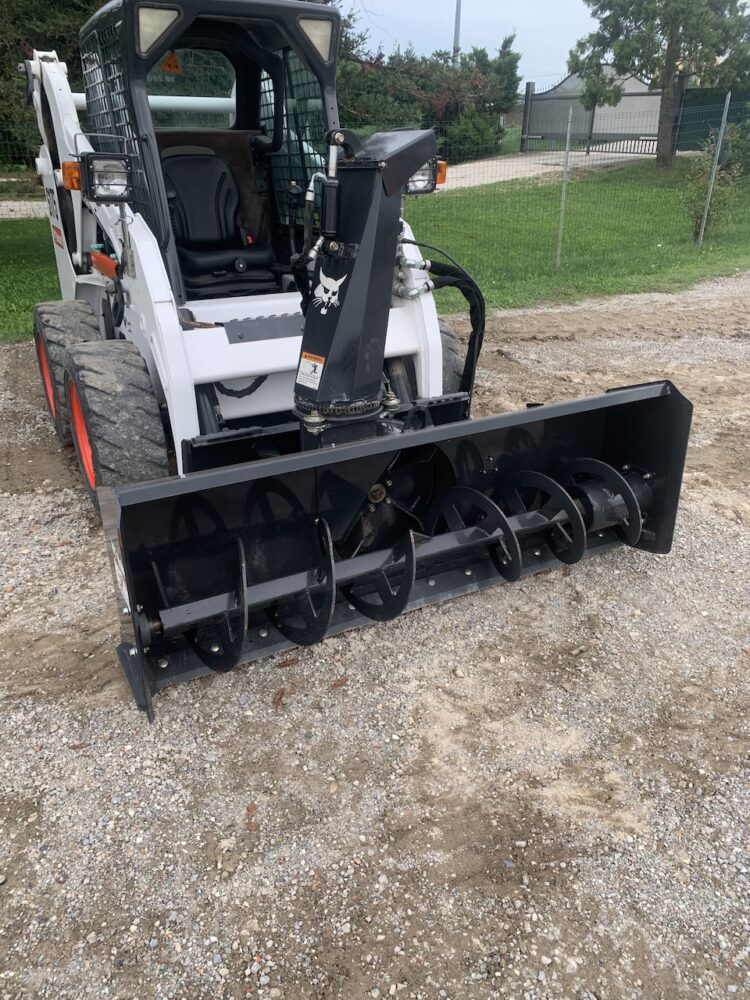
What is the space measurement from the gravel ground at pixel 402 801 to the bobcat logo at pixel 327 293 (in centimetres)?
140

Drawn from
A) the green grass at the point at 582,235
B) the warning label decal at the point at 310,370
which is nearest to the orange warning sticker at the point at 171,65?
the warning label decal at the point at 310,370

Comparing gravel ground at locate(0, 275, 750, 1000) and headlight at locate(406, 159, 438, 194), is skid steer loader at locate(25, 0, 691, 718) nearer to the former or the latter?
headlight at locate(406, 159, 438, 194)

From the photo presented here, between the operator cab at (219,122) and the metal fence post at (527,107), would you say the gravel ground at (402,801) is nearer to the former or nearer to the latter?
the operator cab at (219,122)

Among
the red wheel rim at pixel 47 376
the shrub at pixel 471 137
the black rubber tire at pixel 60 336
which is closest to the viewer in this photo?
the black rubber tire at pixel 60 336

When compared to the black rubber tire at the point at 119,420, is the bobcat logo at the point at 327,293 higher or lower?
higher

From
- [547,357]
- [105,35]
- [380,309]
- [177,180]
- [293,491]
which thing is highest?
[105,35]

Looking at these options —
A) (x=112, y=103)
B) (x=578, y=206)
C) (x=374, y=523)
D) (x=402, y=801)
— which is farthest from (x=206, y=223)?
(x=578, y=206)

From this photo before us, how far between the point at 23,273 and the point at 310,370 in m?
9.76

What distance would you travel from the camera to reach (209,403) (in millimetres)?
3686

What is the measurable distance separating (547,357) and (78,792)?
600 centimetres

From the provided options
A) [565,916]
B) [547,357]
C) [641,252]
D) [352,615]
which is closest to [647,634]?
[352,615]

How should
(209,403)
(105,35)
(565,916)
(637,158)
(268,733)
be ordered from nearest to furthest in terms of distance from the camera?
(565,916) → (268,733) → (209,403) → (105,35) → (637,158)

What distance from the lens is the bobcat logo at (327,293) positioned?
2934 millimetres

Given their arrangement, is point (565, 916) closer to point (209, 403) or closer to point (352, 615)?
point (352, 615)
